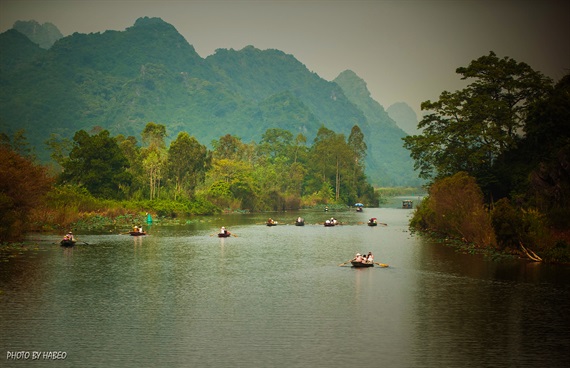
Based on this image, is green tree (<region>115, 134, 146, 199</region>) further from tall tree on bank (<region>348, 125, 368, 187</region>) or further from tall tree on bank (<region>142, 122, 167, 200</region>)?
tall tree on bank (<region>348, 125, 368, 187</region>)

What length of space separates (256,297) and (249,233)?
39563mm

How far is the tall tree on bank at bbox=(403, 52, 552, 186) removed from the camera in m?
62.0

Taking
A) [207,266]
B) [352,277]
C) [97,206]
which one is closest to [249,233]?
[97,206]

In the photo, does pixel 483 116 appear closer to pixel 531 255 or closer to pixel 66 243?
pixel 531 255

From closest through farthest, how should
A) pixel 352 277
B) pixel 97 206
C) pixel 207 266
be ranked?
pixel 352 277 → pixel 207 266 → pixel 97 206

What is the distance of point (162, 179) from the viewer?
105750 mm

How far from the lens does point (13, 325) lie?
25031mm

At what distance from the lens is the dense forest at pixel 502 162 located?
43.6m

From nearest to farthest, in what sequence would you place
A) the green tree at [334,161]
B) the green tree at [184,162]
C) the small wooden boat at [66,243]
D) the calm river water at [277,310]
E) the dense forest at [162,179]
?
the calm river water at [277,310]
the small wooden boat at [66,243]
the dense forest at [162,179]
the green tree at [184,162]
the green tree at [334,161]

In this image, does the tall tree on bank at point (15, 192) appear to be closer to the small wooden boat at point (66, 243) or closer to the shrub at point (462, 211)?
the small wooden boat at point (66, 243)

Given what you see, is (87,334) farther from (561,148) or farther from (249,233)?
(249,233)

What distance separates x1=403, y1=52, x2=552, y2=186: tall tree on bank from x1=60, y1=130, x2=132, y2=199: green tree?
45803 mm

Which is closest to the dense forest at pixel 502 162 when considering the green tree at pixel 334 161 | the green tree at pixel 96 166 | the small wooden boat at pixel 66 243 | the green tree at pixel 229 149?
the small wooden boat at pixel 66 243

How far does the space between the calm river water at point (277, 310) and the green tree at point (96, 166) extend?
36212 millimetres
